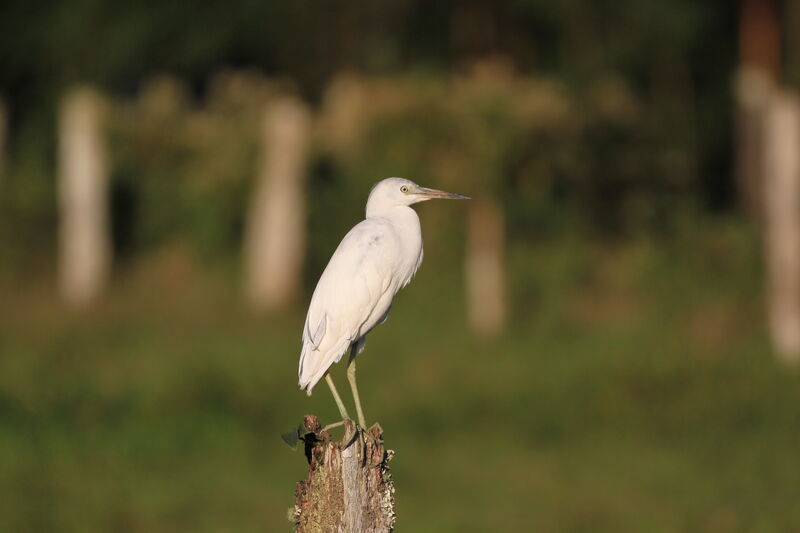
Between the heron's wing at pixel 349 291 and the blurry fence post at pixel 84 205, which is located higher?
the blurry fence post at pixel 84 205

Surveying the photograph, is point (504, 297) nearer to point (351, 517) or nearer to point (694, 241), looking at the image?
point (694, 241)

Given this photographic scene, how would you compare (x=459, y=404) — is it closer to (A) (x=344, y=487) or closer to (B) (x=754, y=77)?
(A) (x=344, y=487)

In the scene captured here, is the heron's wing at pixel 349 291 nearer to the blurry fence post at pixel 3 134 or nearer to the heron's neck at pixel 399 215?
the heron's neck at pixel 399 215

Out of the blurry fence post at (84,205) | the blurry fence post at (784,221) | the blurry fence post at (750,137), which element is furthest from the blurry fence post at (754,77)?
the blurry fence post at (84,205)

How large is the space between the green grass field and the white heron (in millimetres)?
4644

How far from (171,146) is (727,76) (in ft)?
28.7

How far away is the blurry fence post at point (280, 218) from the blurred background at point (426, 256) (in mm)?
34

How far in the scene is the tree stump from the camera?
3129 millimetres

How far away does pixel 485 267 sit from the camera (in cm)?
1255

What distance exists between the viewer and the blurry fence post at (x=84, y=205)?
558 inches

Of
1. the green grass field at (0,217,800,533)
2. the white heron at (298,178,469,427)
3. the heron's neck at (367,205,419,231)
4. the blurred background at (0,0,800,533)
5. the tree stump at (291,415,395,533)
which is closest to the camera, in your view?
the tree stump at (291,415,395,533)

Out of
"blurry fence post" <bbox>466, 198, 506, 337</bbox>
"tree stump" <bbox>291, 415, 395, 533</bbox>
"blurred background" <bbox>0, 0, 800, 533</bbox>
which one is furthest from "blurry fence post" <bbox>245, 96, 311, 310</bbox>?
"tree stump" <bbox>291, 415, 395, 533</bbox>

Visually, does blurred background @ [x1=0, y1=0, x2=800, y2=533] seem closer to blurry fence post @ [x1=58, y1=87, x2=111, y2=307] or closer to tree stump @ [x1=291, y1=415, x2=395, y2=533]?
blurry fence post @ [x1=58, y1=87, x2=111, y2=307]

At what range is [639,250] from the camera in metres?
13.2
